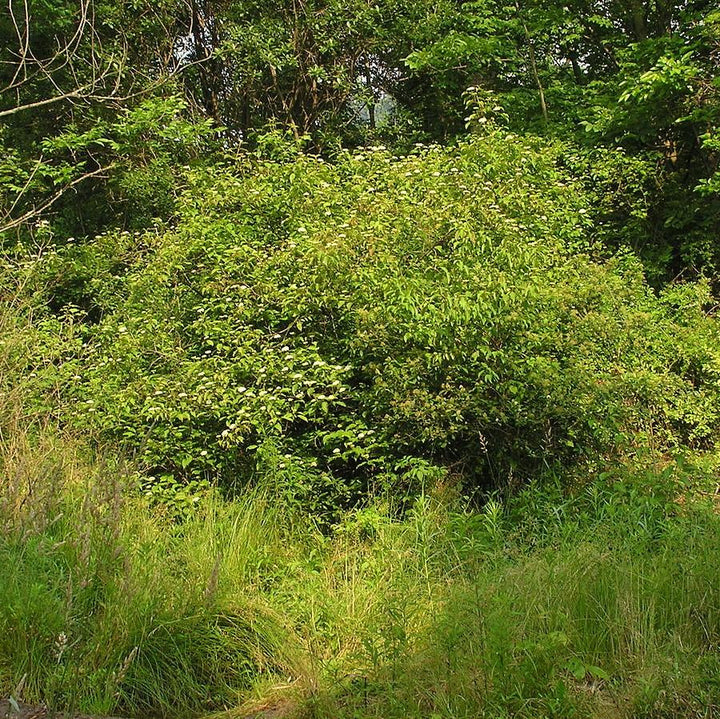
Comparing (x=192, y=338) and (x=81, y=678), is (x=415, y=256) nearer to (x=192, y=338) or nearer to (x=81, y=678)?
(x=192, y=338)

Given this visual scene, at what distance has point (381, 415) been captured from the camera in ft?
20.3

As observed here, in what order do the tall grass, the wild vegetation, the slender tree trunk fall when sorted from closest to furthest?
the tall grass, the wild vegetation, the slender tree trunk

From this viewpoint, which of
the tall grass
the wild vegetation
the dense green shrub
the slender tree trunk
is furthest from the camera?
the slender tree trunk

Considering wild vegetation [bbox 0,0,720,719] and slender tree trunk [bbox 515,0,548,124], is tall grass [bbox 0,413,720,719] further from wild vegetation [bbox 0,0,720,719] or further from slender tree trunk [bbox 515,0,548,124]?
slender tree trunk [bbox 515,0,548,124]

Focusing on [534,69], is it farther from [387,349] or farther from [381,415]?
[381,415]

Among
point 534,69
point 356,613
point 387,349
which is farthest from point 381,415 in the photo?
point 534,69

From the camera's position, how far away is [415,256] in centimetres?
653

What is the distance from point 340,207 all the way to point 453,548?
12.2 feet

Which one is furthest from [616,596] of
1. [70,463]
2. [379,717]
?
[70,463]

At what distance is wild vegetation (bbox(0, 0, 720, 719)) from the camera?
3492 mm

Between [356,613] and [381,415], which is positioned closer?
[356,613]

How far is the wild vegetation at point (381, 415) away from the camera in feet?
11.5

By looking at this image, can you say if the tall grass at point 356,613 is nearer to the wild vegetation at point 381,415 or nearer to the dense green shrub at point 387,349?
the wild vegetation at point 381,415

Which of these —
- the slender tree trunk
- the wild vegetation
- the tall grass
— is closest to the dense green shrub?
the wild vegetation
